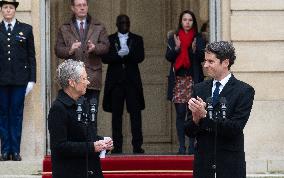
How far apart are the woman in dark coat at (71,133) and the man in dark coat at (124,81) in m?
5.12

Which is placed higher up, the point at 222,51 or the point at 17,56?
the point at 17,56

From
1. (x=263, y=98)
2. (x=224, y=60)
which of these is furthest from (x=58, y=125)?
(x=263, y=98)

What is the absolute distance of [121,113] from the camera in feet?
40.9

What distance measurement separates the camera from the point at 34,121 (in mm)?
12023

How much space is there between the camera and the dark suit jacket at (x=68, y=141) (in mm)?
7020

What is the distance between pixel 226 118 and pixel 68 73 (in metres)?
1.21

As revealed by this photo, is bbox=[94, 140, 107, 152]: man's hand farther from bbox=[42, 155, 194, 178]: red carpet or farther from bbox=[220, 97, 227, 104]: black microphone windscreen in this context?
bbox=[42, 155, 194, 178]: red carpet

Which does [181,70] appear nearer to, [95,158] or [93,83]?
[93,83]

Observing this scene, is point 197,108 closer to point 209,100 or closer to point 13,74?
point 209,100

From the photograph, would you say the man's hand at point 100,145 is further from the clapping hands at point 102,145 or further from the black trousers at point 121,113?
the black trousers at point 121,113

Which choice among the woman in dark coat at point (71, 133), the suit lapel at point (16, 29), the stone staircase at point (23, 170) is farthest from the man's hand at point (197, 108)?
the suit lapel at point (16, 29)

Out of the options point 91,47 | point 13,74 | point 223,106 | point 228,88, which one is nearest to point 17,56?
point 13,74

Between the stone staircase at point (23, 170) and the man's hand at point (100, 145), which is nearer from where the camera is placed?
the man's hand at point (100, 145)

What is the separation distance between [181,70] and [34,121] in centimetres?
195
